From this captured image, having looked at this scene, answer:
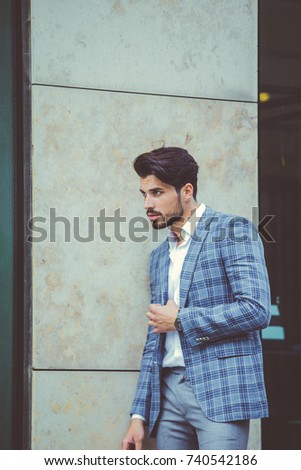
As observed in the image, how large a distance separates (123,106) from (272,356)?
2.25m

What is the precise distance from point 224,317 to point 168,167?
3.11ft

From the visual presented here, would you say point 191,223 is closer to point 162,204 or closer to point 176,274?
point 162,204

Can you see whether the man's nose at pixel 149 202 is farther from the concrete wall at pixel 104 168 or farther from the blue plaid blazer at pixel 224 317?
the concrete wall at pixel 104 168

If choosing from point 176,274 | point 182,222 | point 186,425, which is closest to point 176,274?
point 176,274

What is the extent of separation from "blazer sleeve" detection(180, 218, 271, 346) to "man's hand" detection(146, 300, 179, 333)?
7 centimetres

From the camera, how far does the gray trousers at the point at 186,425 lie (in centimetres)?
461

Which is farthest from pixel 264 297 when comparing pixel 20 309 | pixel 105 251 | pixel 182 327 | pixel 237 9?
pixel 237 9

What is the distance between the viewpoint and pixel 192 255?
15.8ft

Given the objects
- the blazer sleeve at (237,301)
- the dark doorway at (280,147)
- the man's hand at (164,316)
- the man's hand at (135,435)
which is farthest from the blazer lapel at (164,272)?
the dark doorway at (280,147)

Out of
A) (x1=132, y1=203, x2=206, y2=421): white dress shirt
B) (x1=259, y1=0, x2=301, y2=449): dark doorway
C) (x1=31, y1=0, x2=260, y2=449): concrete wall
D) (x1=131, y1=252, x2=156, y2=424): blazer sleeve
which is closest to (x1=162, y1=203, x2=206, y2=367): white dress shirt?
(x1=132, y1=203, x2=206, y2=421): white dress shirt

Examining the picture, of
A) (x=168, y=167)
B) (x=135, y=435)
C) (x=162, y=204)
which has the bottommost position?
(x=135, y=435)

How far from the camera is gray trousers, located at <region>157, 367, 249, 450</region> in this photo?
4609mm

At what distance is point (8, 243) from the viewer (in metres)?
5.58

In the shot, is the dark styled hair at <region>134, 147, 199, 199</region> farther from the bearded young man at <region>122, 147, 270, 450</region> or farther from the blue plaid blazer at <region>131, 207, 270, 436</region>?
the blue plaid blazer at <region>131, 207, 270, 436</region>
